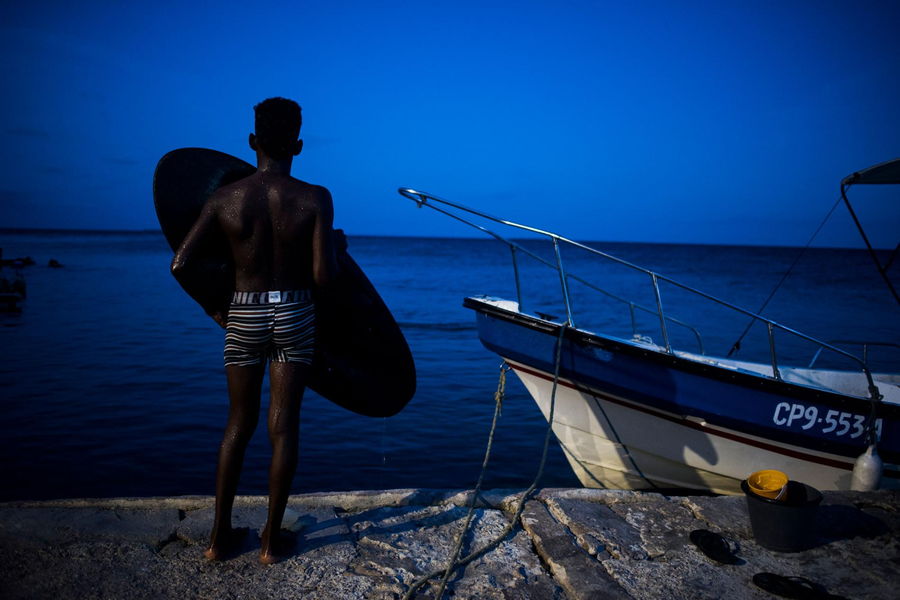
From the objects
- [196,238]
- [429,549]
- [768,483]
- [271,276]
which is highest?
[196,238]

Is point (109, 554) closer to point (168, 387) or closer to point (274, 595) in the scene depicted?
point (274, 595)

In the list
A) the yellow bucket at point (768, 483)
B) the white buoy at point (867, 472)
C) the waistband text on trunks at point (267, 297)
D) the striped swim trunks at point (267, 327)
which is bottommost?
the white buoy at point (867, 472)

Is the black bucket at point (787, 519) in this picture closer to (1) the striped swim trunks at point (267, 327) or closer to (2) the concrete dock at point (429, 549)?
(2) the concrete dock at point (429, 549)

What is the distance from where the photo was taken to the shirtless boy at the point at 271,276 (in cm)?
309

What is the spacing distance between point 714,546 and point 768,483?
22.4 inches

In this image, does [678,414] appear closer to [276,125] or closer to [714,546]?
[714,546]

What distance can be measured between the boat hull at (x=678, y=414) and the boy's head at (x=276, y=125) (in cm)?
308

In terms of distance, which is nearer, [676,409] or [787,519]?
[787,519]

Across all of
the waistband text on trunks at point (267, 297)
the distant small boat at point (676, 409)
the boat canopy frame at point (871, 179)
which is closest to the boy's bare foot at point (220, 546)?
the waistband text on trunks at point (267, 297)

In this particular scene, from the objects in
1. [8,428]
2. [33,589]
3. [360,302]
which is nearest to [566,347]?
[360,302]

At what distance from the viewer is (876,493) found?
458 cm

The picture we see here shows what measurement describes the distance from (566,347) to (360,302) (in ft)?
7.83

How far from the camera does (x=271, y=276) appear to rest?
3.14 metres

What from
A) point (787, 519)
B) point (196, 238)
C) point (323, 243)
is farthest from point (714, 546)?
point (196, 238)
